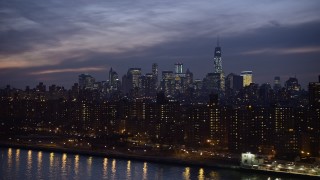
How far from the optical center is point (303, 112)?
64.7ft

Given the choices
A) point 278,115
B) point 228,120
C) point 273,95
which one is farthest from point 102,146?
point 273,95

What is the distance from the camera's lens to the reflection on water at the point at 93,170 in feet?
45.7

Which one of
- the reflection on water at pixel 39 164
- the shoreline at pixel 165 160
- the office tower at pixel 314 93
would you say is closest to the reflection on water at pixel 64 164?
the reflection on water at pixel 39 164

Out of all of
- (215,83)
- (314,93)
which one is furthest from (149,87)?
(314,93)

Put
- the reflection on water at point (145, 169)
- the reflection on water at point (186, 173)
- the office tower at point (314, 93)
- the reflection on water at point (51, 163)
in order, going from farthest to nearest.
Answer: the office tower at point (314, 93), the reflection on water at point (51, 163), the reflection on water at point (145, 169), the reflection on water at point (186, 173)

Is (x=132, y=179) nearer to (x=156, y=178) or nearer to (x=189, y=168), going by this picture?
(x=156, y=178)

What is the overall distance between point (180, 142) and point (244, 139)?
308 centimetres

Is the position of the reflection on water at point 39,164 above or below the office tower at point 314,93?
below

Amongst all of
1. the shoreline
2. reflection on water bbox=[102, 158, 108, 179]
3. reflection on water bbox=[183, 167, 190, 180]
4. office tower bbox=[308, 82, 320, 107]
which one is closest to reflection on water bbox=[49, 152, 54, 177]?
the shoreline

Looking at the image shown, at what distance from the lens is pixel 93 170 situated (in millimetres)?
15109

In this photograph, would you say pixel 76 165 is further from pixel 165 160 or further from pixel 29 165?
pixel 165 160

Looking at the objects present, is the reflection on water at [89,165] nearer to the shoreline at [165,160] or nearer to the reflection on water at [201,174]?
the shoreline at [165,160]

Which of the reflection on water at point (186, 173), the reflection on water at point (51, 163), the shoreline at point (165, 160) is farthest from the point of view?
the reflection on water at point (51, 163)

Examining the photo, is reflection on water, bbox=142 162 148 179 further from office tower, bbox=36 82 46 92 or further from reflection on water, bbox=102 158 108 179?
office tower, bbox=36 82 46 92
